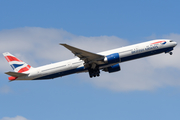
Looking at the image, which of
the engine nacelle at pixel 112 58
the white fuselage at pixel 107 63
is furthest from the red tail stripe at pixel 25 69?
the engine nacelle at pixel 112 58

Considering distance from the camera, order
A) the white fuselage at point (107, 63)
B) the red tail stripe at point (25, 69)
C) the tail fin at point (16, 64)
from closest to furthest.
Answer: the white fuselage at point (107, 63), the red tail stripe at point (25, 69), the tail fin at point (16, 64)

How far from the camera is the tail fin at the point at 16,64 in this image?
2299 inches

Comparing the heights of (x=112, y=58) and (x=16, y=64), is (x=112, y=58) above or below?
below

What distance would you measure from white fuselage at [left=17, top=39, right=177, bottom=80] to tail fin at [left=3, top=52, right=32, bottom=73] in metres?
2.21

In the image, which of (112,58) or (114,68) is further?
(114,68)

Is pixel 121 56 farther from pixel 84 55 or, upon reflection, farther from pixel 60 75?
pixel 60 75

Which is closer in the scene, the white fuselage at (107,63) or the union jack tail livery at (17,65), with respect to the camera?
the white fuselage at (107,63)

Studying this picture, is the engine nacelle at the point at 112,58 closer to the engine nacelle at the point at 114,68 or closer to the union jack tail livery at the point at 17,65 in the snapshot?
the engine nacelle at the point at 114,68

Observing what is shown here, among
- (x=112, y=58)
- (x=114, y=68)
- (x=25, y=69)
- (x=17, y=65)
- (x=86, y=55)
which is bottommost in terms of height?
(x=114, y=68)

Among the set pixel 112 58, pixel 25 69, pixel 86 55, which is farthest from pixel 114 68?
pixel 25 69

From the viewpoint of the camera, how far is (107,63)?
55000 mm

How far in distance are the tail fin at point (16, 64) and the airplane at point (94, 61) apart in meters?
0.41

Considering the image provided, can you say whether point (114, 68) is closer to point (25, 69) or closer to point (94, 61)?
point (94, 61)

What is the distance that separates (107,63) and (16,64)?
18.7m
